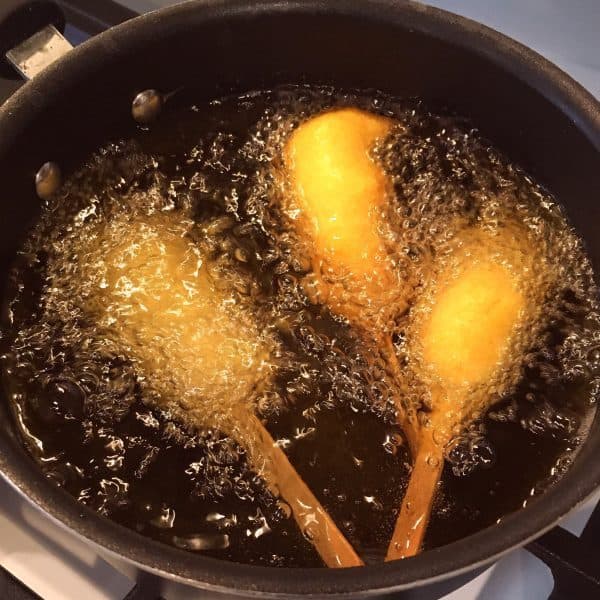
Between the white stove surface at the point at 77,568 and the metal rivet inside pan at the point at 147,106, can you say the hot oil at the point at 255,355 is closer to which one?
the metal rivet inside pan at the point at 147,106

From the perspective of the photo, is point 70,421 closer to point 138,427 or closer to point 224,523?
point 138,427

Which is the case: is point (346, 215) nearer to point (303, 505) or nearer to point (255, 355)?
point (255, 355)

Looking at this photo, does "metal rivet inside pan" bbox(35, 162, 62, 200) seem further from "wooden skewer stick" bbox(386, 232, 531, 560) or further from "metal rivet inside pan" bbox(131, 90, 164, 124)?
"wooden skewer stick" bbox(386, 232, 531, 560)

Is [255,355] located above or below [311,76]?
below

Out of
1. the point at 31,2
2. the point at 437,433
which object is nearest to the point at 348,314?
the point at 437,433

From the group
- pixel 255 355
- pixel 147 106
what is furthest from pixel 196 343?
pixel 147 106

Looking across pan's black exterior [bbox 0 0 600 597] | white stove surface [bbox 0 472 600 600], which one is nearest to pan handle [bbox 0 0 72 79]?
pan's black exterior [bbox 0 0 600 597]

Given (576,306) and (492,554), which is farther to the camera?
(576,306)
